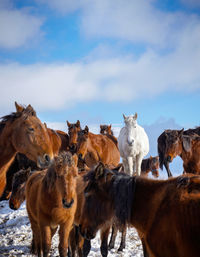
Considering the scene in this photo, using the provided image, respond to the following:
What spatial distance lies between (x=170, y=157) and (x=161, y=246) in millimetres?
6292

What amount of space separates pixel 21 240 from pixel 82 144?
14.2ft

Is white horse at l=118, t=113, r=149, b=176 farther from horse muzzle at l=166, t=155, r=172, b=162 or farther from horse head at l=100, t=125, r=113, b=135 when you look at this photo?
horse head at l=100, t=125, r=113, b=135

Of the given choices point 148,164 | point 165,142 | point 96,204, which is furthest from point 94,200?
point 148,164

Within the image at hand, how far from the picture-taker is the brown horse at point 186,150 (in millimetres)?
8852

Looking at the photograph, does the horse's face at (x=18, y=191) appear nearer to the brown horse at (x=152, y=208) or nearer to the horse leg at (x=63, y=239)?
the horse leg at (x=63, y=239)

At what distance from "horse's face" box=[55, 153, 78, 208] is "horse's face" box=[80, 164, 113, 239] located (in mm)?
825

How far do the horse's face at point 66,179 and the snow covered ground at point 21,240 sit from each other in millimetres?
2138

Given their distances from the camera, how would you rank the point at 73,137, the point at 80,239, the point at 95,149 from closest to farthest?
the point at 80,239
the point at 73,137
the point at 95,149

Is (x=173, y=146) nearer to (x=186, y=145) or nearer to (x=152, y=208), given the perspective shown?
(x=186, y=145)

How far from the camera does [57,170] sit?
4.50 m

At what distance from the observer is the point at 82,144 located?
10.1 m

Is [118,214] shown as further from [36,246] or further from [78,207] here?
[36,246]

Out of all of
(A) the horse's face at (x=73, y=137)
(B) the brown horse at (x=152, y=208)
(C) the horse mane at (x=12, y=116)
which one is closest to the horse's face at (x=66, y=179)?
(B) the brown horse at (x=152, y=208)

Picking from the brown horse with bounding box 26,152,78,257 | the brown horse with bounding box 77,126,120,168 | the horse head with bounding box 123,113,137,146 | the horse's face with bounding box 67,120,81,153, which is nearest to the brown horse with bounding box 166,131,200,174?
the horse head with bounding box 123,113,137,146
